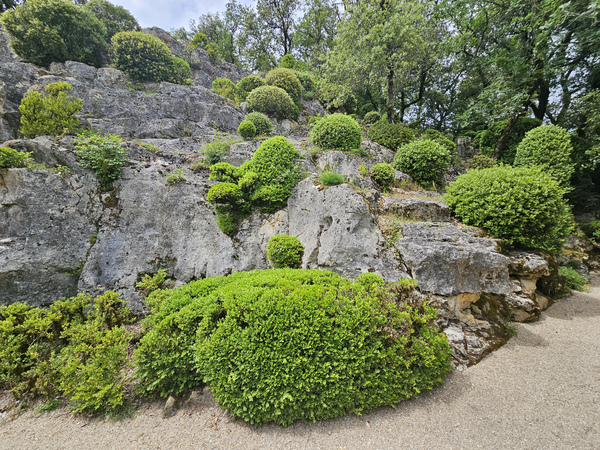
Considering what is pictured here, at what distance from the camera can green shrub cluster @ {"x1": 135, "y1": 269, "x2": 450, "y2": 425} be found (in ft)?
9.28

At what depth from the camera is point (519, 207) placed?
195 inches

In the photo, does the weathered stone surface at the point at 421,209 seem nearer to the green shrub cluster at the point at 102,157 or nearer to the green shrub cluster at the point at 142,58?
the green shrub cluster at the point at 102,157

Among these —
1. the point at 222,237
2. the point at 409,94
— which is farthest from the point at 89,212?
the point at 409,94

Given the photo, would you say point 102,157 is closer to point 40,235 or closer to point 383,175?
point 40,235

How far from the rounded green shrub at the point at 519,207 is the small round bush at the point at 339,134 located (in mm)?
4325

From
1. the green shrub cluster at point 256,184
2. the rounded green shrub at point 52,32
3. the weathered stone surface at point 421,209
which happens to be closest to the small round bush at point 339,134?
the green shrub cluster at point 256,184

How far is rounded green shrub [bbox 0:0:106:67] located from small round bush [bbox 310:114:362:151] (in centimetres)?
1607

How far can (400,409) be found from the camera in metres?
2.94

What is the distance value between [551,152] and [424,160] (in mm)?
6087

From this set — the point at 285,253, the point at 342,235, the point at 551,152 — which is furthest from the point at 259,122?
the point at 551,152

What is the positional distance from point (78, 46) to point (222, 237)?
1698 cm

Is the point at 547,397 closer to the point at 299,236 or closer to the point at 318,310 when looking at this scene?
the point at 318,310

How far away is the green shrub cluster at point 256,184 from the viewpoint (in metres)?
6.72

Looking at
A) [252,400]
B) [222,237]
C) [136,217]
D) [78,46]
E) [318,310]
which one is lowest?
[252,400]
